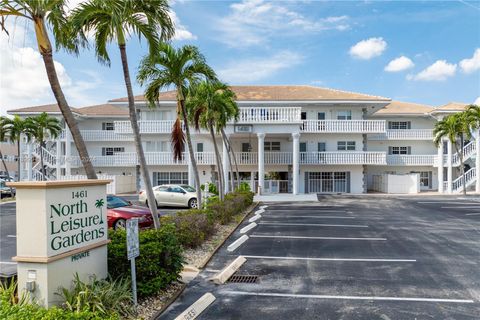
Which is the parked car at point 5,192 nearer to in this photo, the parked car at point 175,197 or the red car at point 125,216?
the parked car at point 175,197

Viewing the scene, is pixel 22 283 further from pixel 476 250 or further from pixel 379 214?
pixel 379 214

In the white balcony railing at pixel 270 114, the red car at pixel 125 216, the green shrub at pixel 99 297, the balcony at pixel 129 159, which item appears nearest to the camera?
the green shrub at pixel 99 297

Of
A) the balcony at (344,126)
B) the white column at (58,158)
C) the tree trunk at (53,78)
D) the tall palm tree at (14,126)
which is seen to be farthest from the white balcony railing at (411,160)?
the tall palm tree at (14,126)

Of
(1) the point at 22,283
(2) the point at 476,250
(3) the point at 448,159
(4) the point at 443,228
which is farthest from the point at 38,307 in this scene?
(3) the point at 448,159

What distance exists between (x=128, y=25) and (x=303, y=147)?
80.1 ft

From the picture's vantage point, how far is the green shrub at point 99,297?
4.77 m

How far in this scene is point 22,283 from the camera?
4711 mm

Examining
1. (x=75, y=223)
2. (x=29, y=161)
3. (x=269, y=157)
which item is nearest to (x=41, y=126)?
(x=29, y=161)

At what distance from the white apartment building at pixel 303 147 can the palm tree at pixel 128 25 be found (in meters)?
17.5

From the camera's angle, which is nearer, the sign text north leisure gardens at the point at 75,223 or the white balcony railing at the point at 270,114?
the sign text north leisure gardens at the point at 75,223

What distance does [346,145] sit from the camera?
30922mm

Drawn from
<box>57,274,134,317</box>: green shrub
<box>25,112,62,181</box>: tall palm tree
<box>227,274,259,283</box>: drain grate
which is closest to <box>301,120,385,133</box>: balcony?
<box>25,112,62,181</box>: tall palm tree

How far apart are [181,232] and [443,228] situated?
35.0ft

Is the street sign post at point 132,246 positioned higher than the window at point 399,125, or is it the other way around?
the window at point 399,125
